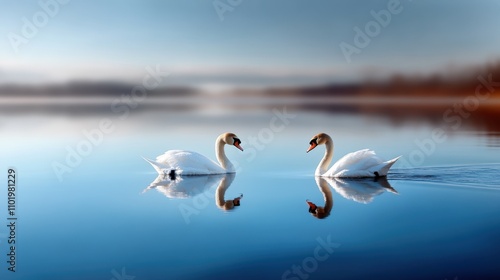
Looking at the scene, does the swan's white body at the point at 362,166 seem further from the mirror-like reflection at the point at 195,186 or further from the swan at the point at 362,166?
the mirror-like reflection at the point at 195,186

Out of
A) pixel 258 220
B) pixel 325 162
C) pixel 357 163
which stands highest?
pixel 325 162

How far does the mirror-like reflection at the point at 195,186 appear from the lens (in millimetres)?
10188

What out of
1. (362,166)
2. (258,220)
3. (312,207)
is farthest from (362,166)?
(258,220)

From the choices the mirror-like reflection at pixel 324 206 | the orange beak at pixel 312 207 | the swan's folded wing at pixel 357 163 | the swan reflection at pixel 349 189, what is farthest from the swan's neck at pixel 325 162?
the orange beak at pixel 312 207

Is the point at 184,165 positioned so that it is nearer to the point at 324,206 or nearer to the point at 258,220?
the point at 324,206

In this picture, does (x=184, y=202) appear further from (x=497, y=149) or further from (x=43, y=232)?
(x=497, y=149)

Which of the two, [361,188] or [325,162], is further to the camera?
[325,162]

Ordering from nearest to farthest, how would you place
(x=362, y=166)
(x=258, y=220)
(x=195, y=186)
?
(x=258, y=220), (x=195, y=186), (x=362, y=166)

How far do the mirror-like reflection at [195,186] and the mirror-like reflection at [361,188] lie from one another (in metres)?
1.67

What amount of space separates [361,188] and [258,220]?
282 centimetres

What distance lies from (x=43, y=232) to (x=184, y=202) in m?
2.33

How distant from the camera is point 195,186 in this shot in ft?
37.6

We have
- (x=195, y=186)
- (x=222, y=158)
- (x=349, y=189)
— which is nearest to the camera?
(x=349, y=189)

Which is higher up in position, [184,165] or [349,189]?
[184,165]
